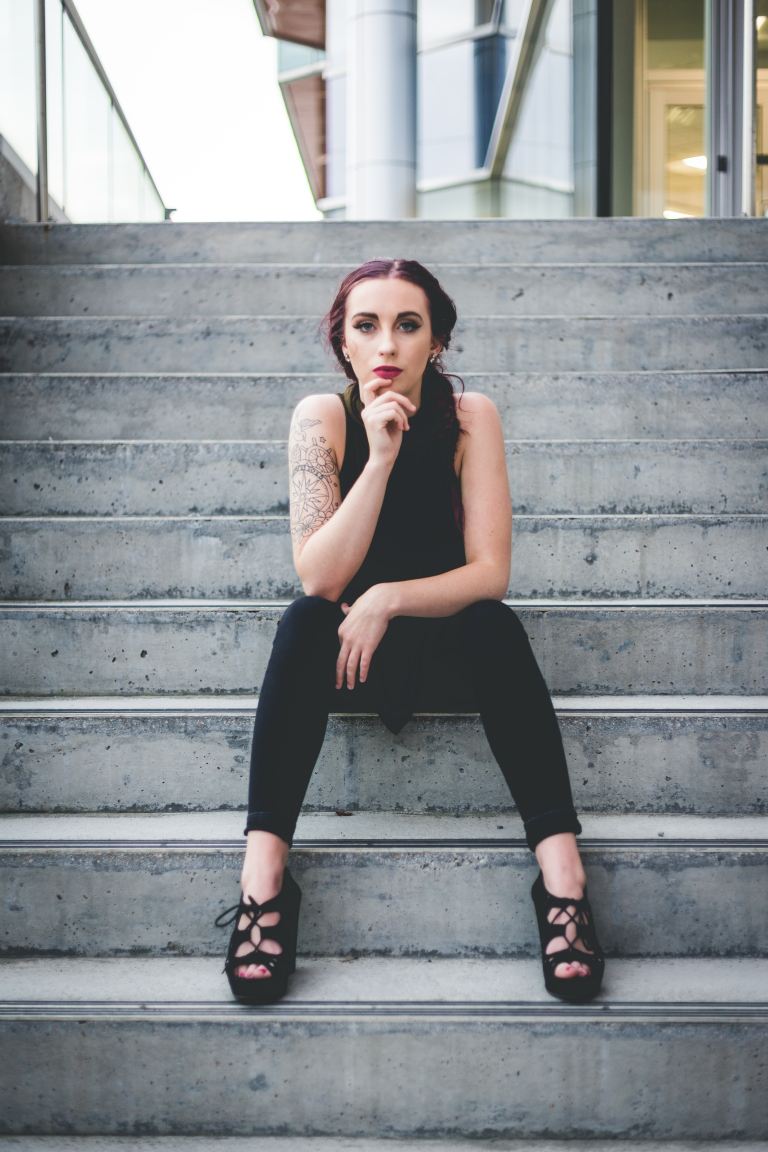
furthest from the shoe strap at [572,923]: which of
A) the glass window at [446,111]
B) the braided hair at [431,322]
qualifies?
the glass window at [446,111]

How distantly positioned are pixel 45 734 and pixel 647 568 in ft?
4.32

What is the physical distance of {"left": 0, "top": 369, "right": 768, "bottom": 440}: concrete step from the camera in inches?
103

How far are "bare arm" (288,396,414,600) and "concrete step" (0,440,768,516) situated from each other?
0.56 meters

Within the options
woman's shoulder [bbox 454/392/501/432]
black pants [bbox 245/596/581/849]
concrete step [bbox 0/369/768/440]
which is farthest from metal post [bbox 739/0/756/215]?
black pants [bbox 245/596/581/849]

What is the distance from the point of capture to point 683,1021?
1384mm

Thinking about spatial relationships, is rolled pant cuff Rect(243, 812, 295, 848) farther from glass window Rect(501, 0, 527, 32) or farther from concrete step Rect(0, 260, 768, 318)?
glass window Rect(501, 0, 527, 32)

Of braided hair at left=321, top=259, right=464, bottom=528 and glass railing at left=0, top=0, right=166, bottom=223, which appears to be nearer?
braided hair at left=321, top=259, right=464, bottom=528

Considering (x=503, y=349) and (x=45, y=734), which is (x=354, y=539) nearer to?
(x=45, y=734)

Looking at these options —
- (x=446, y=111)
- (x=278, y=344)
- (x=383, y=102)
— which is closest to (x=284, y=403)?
(x=278, y=344)

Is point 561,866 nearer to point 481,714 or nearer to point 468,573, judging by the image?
point 481,714

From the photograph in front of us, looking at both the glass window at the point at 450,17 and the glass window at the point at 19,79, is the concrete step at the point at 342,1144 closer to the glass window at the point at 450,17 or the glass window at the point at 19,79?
the glass window at the point at 19,79

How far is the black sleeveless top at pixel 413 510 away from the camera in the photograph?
179 cm

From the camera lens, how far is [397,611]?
64.6 inches

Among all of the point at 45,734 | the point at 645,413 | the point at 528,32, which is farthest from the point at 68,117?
the point at 528,32
